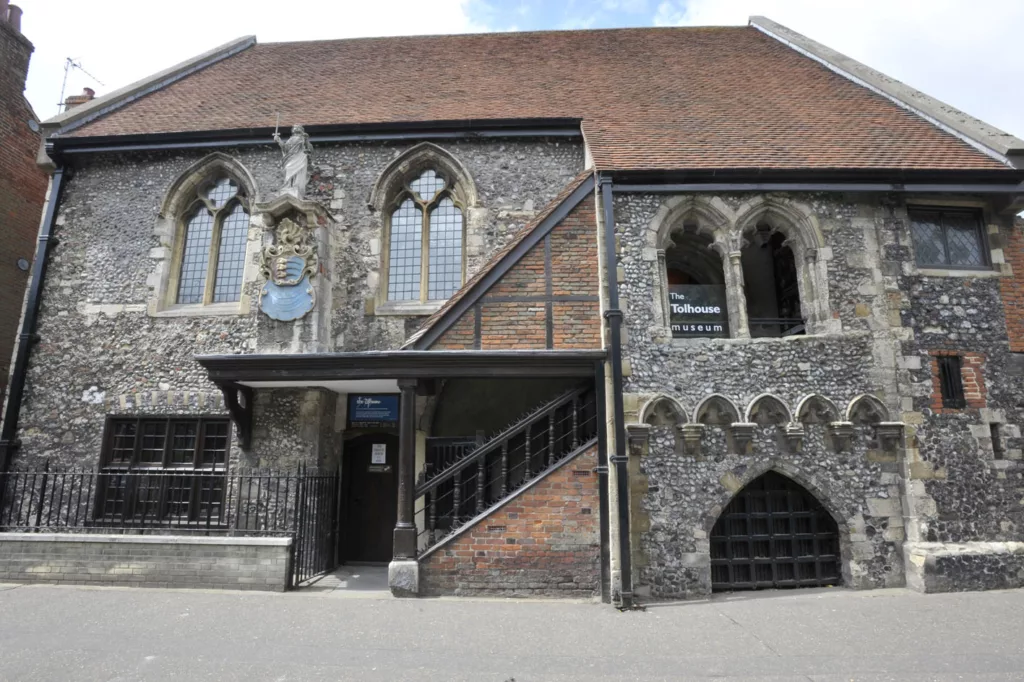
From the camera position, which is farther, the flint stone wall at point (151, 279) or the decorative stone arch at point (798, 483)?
the flint stone wall at point (151, 279)

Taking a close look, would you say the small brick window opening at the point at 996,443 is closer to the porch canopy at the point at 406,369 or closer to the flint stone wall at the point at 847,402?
the flint stone wall at the point at 847,402

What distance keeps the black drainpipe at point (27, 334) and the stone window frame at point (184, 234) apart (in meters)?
1.88

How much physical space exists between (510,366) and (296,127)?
5649 millimetres

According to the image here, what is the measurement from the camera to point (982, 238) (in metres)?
8.15

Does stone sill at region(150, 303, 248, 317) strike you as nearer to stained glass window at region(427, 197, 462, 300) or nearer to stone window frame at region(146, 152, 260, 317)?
stone window frame at region(146, 152, 260, 317)

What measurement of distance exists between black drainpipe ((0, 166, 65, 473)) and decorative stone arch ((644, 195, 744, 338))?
10366 millimetres

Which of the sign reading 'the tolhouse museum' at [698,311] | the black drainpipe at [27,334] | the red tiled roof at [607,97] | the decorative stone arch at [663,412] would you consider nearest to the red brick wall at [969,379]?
the red tiled roof at [607,97]

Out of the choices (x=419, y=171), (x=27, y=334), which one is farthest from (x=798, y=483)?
(x=27, y=334)

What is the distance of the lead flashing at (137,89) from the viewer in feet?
34.4

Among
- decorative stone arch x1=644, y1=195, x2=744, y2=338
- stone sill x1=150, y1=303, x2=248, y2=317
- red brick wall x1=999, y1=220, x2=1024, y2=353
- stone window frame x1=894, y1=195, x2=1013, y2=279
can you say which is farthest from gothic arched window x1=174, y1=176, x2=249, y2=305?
red brick wall x1=999, y1=220, x2=1024, y2=353

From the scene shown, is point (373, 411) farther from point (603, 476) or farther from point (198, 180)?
point (198, 180)

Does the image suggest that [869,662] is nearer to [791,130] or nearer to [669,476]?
[669,476]

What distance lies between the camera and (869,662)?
4562mm

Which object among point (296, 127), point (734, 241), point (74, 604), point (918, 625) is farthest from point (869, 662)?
point (296, 127)
